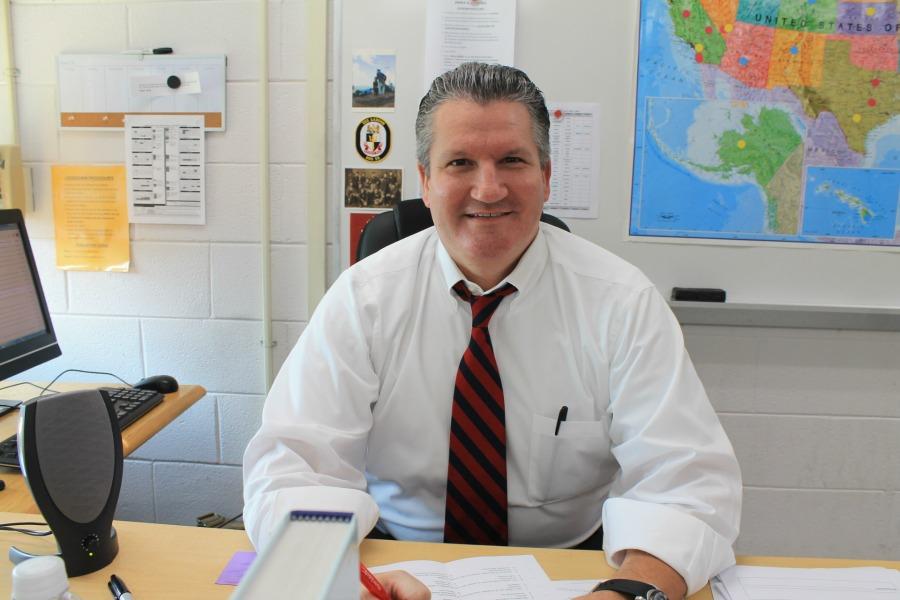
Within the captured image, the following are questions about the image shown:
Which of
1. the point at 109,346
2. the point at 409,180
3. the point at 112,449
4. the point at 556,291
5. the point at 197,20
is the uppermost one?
the point at 197,20

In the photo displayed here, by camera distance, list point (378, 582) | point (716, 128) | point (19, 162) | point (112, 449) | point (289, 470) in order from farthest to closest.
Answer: point (19, 162) < point (716, 128) < point (289, 470) < point (112, 449) < point (378, 582)

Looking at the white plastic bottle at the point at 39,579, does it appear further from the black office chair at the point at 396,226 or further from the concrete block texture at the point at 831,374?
the concrete block texture at the point at 831,374

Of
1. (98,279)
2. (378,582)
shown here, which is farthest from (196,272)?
(378,582)

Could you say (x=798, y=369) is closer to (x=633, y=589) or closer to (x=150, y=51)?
(x=633, y=589)

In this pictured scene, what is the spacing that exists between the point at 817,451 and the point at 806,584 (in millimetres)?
1287

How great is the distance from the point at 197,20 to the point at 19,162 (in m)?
0.71

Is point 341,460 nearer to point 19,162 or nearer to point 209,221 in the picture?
point 209,221

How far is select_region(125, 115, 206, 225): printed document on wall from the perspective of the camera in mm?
1945

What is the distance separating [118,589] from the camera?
0.79m

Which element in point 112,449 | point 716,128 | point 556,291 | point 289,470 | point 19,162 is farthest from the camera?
point 19,162

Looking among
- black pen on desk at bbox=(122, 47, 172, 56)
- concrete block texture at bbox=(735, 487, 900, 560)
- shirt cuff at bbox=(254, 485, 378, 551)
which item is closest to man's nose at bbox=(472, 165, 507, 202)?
shirt cuff at bbox=(254, 485, 378, 551)

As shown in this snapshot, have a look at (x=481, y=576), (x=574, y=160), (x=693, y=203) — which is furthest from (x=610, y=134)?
(x=481, y=576)

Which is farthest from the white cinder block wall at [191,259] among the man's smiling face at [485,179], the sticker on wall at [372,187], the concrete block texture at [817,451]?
the concrete block texture at [817,451]

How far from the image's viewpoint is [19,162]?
1.98 metres
